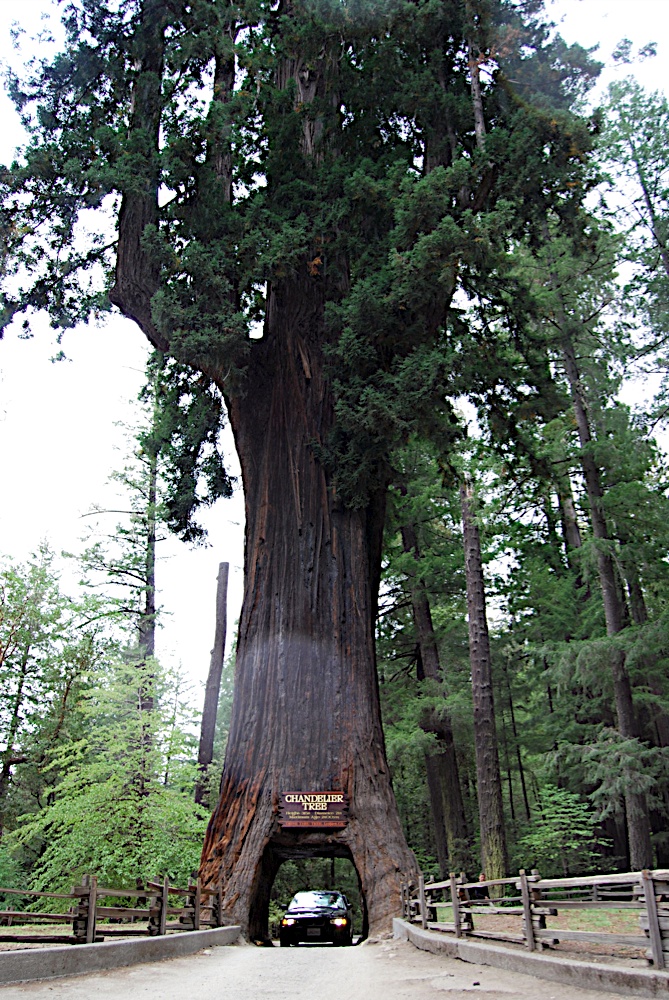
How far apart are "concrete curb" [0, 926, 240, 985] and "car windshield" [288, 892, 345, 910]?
503 centimetres

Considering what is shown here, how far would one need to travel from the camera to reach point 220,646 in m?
23.9

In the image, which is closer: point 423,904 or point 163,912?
point 163,912

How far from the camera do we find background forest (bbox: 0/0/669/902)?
13.7 m

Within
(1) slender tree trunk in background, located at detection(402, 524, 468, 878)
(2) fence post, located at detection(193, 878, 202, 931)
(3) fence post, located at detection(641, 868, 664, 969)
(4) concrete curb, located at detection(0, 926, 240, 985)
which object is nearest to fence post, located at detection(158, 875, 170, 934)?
(4) concrete curb, located at detection(0, 926, 240, 985)

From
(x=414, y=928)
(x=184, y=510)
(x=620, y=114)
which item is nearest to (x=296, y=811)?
(x=414, y=928)

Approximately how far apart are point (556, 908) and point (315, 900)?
8331 mm

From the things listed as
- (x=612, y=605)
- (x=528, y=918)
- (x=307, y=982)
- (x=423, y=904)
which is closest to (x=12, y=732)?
(x=612, y=605)

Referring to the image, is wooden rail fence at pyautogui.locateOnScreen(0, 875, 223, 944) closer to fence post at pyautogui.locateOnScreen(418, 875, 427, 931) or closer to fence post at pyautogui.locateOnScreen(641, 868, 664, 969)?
fence post at pyautogui.locateOnScreen(418, 875, 427, 931)

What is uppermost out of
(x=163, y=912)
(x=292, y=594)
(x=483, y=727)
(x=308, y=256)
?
(x=308, y=256)

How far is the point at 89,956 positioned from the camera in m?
6.32

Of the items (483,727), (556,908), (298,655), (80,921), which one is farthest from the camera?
(483,727)

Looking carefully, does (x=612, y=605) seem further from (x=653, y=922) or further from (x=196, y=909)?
(x=653, y=922)

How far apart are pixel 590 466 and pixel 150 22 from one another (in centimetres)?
1227

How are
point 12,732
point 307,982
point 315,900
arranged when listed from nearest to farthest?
point 307,982 → point 315,900 → point 12,732
